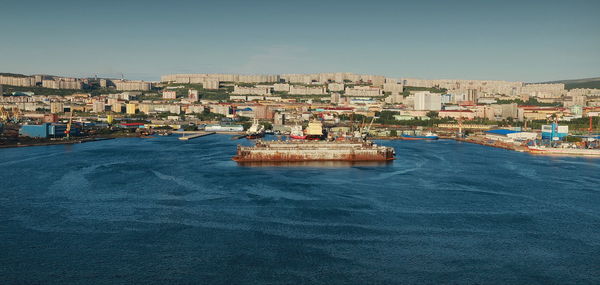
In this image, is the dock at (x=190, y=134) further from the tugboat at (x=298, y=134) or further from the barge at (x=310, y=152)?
the barge at (x=310, y=152)

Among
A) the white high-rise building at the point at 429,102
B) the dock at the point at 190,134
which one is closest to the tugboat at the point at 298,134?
the dock at the point at 190,134

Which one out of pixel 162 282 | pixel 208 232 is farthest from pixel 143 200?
pixel 162 282

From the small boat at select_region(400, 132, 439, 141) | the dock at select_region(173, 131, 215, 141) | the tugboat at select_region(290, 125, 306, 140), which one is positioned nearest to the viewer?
the tugboat at select_region(290, 125, 306, 140)

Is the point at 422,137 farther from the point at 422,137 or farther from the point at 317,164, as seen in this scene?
the point at 317,164

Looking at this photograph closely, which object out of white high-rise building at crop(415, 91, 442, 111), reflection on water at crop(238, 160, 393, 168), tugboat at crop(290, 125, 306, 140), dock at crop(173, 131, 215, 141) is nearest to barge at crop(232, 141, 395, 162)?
reflection on water at crop(238, 160, 393, 168)

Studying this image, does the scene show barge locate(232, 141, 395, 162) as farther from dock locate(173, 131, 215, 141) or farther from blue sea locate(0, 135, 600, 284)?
dock locate(173, 131, 215, 141)

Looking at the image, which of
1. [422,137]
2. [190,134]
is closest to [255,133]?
[190,134]
